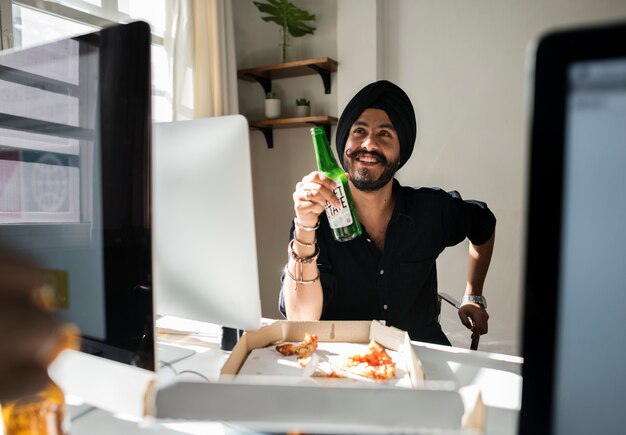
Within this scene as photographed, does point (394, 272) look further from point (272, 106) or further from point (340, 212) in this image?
point (272, 106)

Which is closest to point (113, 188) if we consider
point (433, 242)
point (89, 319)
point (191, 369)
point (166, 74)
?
point (89, 319)

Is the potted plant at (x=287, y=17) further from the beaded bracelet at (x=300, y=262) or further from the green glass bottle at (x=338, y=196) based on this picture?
the beaded bracelet at (x=300, y=262)

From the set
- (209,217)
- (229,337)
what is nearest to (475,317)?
(229,337)

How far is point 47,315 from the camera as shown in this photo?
552mm

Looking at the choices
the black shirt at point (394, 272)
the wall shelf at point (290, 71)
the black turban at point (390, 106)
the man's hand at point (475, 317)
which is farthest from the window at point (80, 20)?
the man's hand at point (475, 317)

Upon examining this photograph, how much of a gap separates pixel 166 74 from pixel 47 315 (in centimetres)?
203

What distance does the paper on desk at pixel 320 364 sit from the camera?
0.71 meters

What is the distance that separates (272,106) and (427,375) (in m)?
2.05

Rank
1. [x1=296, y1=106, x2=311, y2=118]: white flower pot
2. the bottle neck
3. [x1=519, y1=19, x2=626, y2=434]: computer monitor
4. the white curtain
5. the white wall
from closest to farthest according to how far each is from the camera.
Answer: [x1=519, y1=19, x2=626, y2=434]: computer monitor
the bottle neck
the white wall
the white curtain
[x1=296, y1=106, x2=311, y2=118]: white flower pot

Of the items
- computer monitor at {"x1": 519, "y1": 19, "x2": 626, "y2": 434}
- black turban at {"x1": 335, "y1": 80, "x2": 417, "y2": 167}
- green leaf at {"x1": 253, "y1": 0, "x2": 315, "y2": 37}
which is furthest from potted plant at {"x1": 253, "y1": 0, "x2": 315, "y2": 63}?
computer monitor at {"x1": 519, "y1": 19, "x2": 626, "y2": 434}

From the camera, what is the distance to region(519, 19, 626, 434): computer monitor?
0.84 feet

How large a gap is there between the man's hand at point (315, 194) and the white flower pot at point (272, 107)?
171 cm

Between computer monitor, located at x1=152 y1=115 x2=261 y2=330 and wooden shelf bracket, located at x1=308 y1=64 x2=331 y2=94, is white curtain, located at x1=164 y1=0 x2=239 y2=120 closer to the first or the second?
wooden shelf bracket, located at x1=308 y1=64 x2=331 y2=94

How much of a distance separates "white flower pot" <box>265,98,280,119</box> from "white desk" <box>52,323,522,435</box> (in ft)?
5.64
